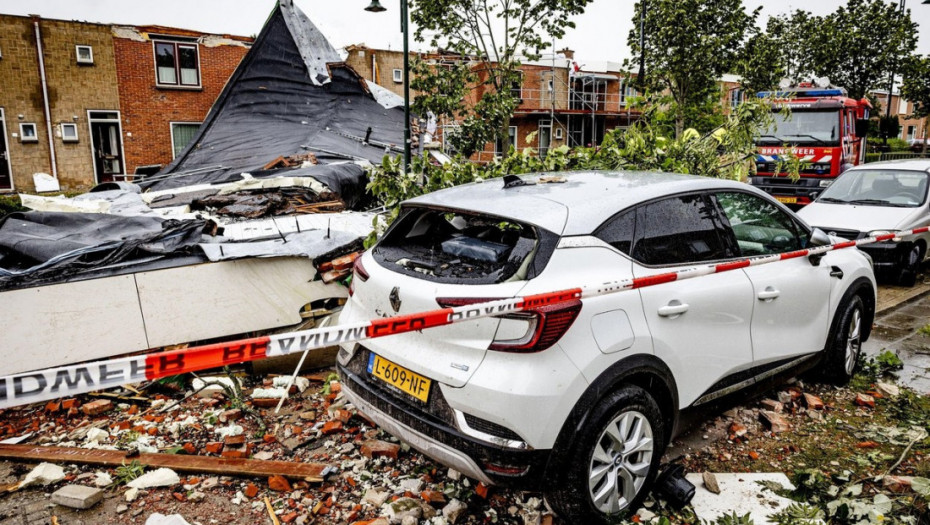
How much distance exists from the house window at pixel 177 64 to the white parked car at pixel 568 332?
23319 mm

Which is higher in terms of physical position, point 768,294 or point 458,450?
point 768,294

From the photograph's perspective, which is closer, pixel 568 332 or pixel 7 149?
pixel 568 332

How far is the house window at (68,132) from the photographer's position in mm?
21547

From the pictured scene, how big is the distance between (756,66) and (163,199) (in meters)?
19.0

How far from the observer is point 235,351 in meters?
2.32

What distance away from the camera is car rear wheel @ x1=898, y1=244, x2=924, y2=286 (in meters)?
8.23

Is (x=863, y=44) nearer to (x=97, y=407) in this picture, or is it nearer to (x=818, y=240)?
(x=818, y=240)

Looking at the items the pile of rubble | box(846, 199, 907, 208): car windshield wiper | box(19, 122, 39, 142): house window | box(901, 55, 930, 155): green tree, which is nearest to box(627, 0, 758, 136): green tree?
box(846, 199, 907, 208): car windshield wiper

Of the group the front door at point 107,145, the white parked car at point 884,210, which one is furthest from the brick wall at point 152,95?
the white parked car at point 884,210

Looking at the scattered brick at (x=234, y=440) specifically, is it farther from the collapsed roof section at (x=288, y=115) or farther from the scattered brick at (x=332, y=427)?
the collapsed roof section at (x=288, y=115)

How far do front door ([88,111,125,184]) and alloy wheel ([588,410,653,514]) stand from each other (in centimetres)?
2409

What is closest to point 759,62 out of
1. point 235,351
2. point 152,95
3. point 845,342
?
point 845,342

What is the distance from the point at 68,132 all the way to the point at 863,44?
31.3 m

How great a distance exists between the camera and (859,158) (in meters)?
15.2
